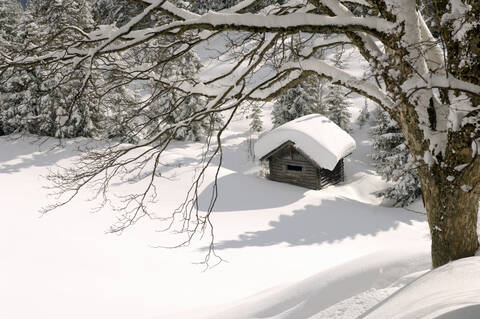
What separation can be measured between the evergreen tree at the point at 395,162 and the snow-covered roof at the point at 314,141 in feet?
5.84

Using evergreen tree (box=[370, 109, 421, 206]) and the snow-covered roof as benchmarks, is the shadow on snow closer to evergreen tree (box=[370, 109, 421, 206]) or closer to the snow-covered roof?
evergreen tree (box=[370, 109, 421, 206])

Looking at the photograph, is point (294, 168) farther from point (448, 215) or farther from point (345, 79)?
point (448, 215)

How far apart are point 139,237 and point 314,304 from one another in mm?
7871

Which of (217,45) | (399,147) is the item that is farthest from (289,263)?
(217,45)

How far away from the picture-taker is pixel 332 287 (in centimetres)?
521

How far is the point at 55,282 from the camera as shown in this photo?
8.66 m

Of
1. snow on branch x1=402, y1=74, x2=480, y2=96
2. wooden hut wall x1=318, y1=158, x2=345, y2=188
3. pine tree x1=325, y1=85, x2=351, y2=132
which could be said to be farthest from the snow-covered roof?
snow on branch x1=402, y1=74, x2=480, y2=96

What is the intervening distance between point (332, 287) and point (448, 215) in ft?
7.28

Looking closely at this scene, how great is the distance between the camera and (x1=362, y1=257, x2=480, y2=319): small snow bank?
2348 millimetres

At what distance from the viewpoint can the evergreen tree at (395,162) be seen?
16172 mm

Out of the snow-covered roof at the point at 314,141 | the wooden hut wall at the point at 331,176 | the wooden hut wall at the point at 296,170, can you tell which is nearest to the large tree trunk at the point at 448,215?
the snow-covered roof at the point at 314,141

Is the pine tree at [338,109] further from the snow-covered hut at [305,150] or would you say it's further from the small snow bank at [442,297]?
the small snow bank at [442,297]

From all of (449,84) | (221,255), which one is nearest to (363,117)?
(221,255)

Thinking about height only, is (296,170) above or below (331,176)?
above
